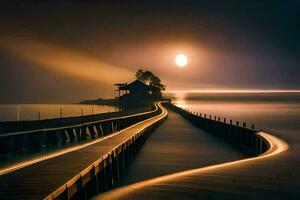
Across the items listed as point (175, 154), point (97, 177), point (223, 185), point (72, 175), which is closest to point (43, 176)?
point (72, 175)

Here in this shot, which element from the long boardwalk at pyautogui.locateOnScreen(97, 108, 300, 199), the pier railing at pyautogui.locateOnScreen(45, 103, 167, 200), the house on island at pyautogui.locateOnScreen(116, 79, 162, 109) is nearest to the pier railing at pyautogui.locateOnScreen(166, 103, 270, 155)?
the pier railing at pyautogui.locateOnScreen(45, 103, 167, 200)

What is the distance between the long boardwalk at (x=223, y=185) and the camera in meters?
10.3

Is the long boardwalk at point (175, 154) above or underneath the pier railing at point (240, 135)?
underneath

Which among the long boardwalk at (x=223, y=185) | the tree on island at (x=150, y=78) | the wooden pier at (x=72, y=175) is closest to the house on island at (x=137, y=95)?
the tree on island at (x=150, y=78)

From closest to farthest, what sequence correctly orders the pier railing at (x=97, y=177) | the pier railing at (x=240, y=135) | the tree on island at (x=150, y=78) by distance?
the pier railing at (x=97, y=177)
the pier railing at (x=240, y=135)
the tree on island at (x=150, y=78)

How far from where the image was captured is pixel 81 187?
480 inches

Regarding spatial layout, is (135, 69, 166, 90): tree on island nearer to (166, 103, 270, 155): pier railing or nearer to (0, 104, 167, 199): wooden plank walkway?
(166, 103, 270, 155): pier railing

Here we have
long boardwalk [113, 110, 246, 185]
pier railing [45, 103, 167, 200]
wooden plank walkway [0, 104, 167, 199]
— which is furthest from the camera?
long boardwalk [113, 110, 246, 185]

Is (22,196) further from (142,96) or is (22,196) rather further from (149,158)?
(142,96)

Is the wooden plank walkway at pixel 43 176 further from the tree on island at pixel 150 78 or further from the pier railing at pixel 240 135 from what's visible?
the tree on island at pixel 150 78

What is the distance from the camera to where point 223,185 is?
11.3 m

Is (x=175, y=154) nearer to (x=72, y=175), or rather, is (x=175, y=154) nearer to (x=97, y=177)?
(x=97, y=177)

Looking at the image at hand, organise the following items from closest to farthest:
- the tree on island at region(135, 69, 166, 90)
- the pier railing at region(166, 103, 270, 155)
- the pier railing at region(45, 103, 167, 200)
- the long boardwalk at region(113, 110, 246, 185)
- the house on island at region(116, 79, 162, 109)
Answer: the pier railing at region(45, 103, 167, 200) < the long boardwalk at region(113, 110, 246, 185) < the pier railing at region(166, 103, 270, 155) < the house on island at region(116, 79, 162, 109) < the tree on island at region(135, 69, 166, 90)

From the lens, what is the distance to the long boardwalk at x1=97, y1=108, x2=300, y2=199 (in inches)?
404
